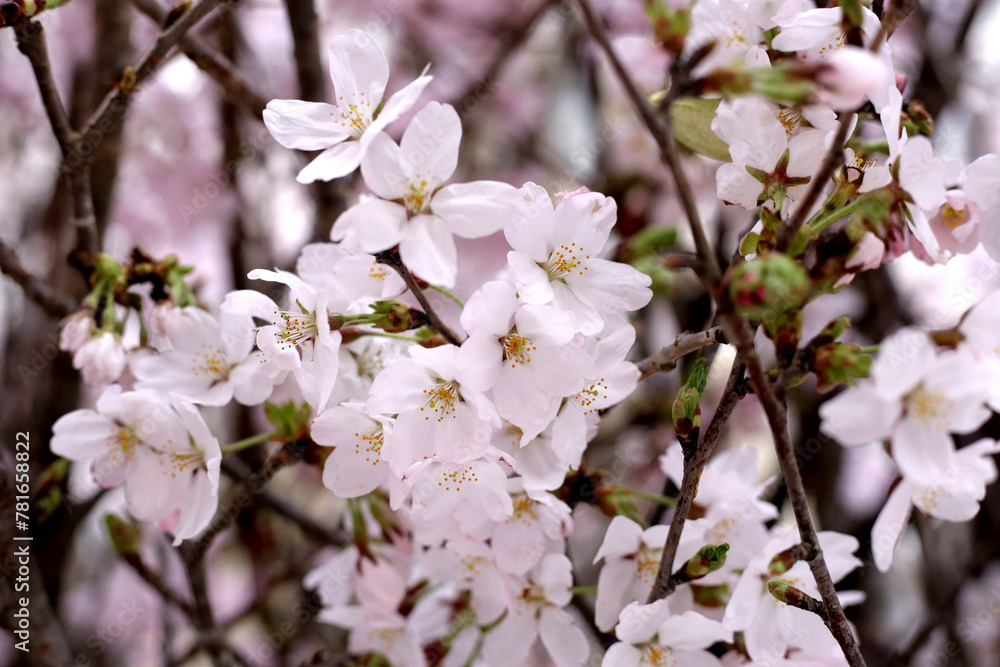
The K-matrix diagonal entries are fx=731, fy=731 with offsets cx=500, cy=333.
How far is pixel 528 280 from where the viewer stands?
1.96 ft

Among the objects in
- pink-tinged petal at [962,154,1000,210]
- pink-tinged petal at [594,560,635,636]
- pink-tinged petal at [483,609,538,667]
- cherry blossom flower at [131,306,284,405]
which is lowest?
pink-tinged petal at [483,609,538,667]

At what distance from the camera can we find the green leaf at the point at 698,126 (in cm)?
80

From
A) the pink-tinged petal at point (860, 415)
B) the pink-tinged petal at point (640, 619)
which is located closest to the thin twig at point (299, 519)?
the pink-tinged petal at point (640, 619)

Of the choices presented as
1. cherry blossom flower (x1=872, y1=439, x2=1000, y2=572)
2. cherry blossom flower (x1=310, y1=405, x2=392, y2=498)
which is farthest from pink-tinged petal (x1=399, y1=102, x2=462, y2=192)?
cherry blossom flower (x1=872, y1=439, x2=1000, y2=572)

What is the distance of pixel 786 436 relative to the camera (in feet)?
1.70

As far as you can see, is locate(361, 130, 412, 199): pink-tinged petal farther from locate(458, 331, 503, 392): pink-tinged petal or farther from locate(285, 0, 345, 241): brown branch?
locate(285, 0, 345, 241): brown branch

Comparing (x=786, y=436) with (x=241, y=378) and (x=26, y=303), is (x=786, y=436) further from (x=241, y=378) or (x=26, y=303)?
(x=26, y=303)

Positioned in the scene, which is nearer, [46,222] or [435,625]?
[435,625]

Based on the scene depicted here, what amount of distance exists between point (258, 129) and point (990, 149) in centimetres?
205

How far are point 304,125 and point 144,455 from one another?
15.6 inches

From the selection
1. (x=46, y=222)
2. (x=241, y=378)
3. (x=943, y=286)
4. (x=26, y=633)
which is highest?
(x=241, y=378)

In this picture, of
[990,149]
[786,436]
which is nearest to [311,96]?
[786,436]

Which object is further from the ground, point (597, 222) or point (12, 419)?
point (597, 222)

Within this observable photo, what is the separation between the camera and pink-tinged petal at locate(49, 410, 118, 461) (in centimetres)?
78
